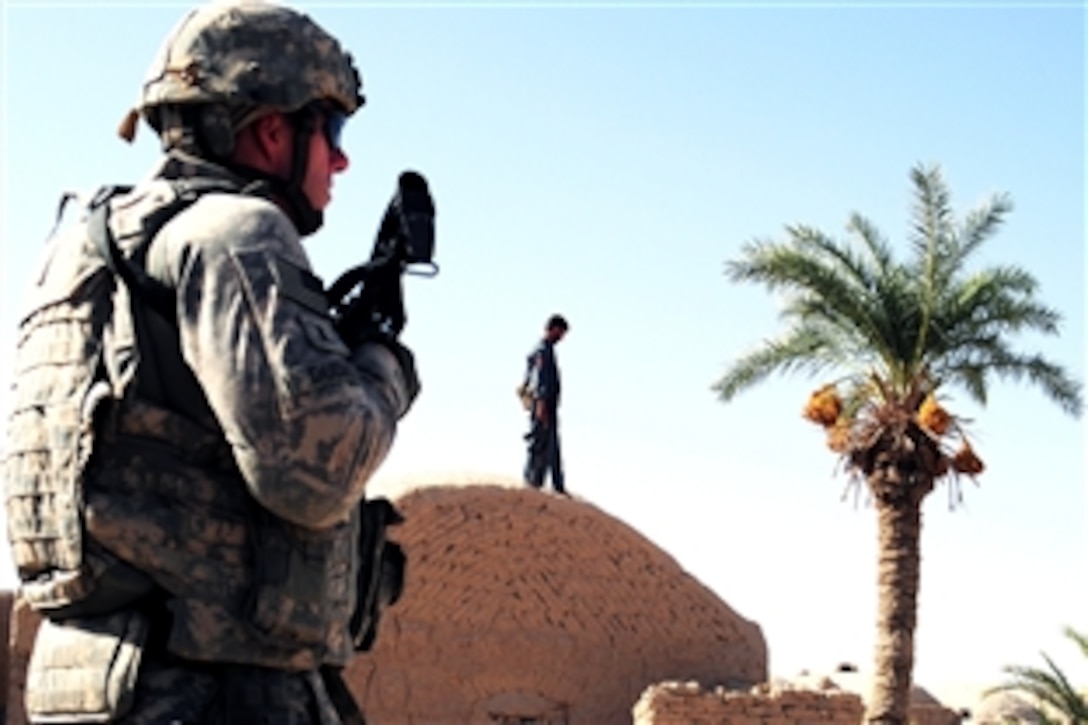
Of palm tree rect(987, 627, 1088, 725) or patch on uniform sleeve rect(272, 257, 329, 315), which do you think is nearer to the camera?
patch on uniform sleeve rect(272, 257, 329, 315)

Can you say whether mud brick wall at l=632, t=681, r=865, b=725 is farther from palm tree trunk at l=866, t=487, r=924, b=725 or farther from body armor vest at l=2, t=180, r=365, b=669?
body armor vest at l=2, t=180, r=365, b=669

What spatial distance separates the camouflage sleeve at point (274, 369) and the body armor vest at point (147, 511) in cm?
9

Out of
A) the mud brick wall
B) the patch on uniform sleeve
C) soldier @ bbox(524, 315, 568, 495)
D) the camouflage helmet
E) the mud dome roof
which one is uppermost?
soldier @ bbox(524, 315, 568, 495)

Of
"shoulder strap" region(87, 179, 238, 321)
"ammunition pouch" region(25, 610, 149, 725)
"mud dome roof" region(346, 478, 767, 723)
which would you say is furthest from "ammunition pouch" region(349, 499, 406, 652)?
"mud dome roof" region(346, 478, 767, 723)

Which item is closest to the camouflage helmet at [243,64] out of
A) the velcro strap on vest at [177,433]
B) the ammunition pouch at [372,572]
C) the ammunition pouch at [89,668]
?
the velcro strap on vest at [177,433]

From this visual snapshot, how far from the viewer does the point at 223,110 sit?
3.16 metres

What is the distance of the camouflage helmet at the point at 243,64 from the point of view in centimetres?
314

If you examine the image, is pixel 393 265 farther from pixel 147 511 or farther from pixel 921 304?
pixel 921 304

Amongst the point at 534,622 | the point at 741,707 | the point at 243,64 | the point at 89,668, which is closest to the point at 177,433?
the point at 89,668

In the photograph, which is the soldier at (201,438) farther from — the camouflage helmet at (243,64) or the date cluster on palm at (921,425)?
the date cluster on palm at (921,425)

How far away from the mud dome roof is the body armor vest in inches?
555

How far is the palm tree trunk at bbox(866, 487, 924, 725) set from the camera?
15.9 m

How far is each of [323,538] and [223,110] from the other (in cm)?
69

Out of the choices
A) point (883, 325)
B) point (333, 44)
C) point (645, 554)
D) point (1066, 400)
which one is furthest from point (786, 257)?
point (333, 44)
